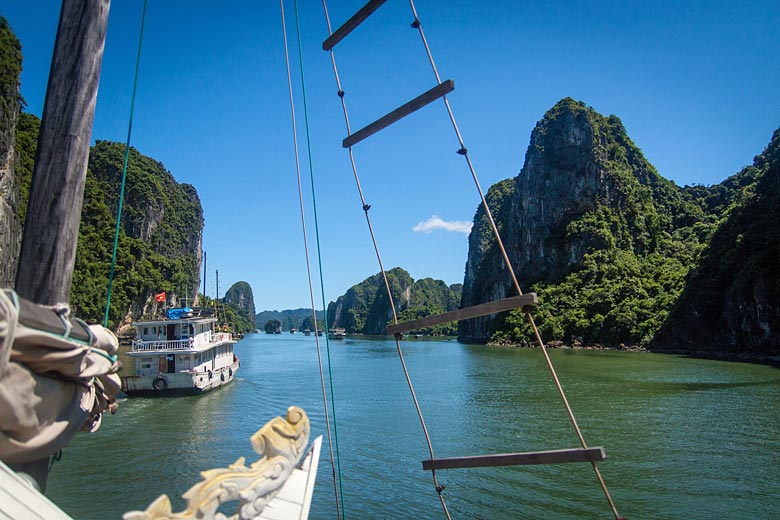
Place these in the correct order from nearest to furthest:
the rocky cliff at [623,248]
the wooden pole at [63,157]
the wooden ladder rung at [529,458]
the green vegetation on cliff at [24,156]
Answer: the wooden pole at [63,157] < the wooden ladder rung at [529,458] < the green vegetation on cliff at [24,156] < the rocky cliff at [623,248]

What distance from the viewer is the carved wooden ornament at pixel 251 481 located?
200cm

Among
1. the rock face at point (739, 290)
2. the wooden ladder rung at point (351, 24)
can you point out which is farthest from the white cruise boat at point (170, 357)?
the rock face at point (739, 290)

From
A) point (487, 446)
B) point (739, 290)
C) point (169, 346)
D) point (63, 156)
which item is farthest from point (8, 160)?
point (739, 290)

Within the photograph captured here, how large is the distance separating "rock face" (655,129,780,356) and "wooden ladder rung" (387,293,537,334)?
1741 inches

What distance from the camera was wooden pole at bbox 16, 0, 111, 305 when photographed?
2.64 m

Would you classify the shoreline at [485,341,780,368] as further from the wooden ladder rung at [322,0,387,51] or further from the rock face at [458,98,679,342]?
the wooden ladder rung at [322,0,387,51]

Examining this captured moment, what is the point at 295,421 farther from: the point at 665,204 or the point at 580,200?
the point at 665,204

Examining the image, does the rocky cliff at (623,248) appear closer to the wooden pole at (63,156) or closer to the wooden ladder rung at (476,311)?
the wooden ladder rung at (476,311)

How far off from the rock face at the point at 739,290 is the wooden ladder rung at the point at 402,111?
43.9m

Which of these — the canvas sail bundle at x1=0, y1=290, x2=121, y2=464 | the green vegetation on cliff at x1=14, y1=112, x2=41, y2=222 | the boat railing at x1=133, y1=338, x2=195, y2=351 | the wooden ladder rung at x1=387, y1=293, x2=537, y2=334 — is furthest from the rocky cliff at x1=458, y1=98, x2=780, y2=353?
the green vegetation on cliff at x1=14, y1=112, x2=41, y2=222

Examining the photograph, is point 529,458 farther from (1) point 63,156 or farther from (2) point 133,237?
(2) point 133,237

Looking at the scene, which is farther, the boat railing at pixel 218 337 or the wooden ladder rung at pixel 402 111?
the boat railing at pixel 218 337

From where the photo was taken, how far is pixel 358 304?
195m

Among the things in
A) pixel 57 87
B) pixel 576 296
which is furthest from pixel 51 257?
pixel 576 296
